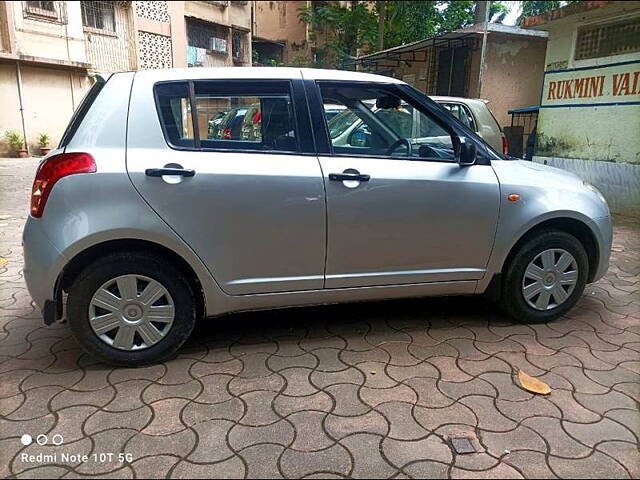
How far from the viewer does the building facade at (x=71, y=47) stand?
15164 millimetres

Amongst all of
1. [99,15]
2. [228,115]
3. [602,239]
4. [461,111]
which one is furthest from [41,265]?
[99,15]

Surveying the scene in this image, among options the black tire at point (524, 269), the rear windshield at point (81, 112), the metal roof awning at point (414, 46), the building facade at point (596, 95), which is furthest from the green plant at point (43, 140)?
the black tire at point (524, 269)

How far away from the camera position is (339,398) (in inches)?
93.4

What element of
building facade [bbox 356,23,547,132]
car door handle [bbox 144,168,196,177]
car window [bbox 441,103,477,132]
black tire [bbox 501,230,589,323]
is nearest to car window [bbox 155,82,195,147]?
car door handle [bbox 144,168,196,177]

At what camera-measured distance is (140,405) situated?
2.31 m

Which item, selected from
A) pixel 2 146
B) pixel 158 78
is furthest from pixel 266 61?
pixel 158 78

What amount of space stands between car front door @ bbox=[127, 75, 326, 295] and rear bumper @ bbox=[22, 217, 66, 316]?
56 cm

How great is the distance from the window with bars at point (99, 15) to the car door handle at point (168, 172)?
714 inches

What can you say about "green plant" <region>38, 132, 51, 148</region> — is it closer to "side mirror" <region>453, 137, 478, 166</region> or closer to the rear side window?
the rear side window

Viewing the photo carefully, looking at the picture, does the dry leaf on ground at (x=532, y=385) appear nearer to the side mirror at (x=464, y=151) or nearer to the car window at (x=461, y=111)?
the side mirror at (x=464, y=151)

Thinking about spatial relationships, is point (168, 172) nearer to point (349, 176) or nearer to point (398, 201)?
point (349, 176)

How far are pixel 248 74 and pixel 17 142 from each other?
52.5ft

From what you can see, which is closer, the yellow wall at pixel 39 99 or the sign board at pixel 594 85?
the sign board at pixel 594 85

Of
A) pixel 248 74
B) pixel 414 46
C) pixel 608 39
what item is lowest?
pixel 248 74
